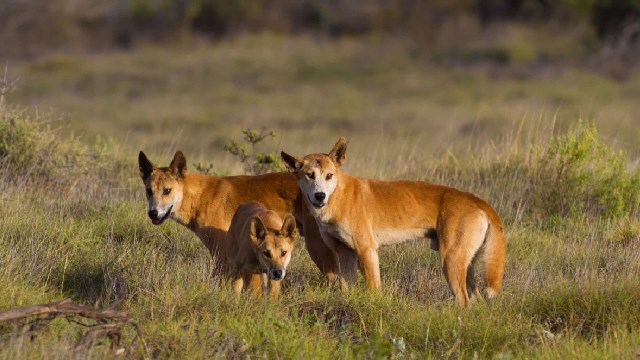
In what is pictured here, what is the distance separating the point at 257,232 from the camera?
854 cm

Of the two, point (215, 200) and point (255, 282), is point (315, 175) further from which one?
point (215, 200)

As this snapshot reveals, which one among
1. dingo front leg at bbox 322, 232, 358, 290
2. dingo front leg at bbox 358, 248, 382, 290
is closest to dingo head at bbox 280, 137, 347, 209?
dingo front leg at bbox 322, 232, 358, 290

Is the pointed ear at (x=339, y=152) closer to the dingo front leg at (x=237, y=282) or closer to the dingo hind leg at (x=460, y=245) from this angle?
the dingo hind leg at (x=460, y=245)

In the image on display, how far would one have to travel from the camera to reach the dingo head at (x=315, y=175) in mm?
8664

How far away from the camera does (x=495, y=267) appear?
28.9 feet

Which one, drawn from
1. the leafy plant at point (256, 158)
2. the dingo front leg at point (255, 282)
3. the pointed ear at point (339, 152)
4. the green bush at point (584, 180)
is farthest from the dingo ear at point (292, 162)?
the green bush at point (584, 180)

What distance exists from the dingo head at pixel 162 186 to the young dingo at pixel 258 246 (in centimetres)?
58

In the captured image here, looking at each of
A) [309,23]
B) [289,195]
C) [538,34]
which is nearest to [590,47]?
[538,34]

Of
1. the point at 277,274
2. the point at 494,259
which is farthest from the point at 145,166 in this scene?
the point at 494,259

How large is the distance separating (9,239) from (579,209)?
6190mm

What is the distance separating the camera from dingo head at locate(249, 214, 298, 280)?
332 inches

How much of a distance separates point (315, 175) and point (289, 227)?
491mm

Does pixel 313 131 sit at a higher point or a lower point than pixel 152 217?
lower

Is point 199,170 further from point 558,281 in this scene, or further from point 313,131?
point 313,131
